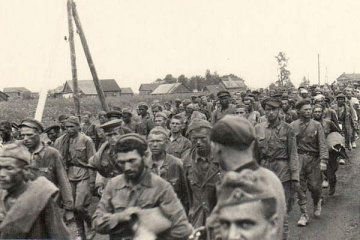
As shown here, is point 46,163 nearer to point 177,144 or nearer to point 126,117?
point 177,144

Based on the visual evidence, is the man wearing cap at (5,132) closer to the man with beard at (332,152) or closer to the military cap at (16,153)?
the military cap at (16,153)

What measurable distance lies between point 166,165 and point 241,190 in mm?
3929

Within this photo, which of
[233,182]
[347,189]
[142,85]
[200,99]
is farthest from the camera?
[142,85]

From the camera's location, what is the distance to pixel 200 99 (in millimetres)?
21828

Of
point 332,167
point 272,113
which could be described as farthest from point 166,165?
point 332,167

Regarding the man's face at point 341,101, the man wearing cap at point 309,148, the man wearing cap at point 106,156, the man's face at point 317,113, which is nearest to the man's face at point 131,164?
the man wearing cap at point 106,156

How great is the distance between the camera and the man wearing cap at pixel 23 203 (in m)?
4.41

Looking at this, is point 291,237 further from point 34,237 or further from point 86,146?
point 34,237

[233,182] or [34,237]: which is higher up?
[233,182]

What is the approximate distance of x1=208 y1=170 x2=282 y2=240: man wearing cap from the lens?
310cm

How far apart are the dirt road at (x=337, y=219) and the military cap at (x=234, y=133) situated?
6.17 meters

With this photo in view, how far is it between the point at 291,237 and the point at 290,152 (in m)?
1.35

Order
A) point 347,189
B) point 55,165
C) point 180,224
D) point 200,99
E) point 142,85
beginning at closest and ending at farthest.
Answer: point 180,224 → point 55,165 → point 347,189 → point 200,99 → point 142,85

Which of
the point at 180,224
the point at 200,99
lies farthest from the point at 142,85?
the point at 180,224
